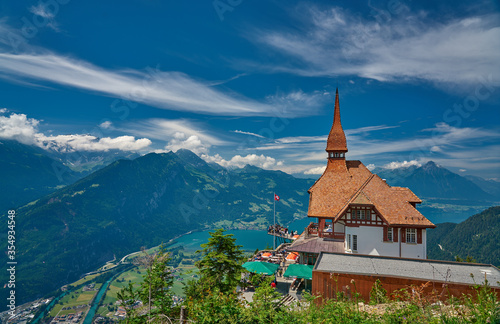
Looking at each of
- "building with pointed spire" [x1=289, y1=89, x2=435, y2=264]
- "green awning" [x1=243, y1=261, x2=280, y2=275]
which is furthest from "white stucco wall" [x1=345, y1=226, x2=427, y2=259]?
"green awning" [x1=243, y1=261, x2=280, y2=275]

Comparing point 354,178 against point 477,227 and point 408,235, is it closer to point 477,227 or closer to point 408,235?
point 408,235

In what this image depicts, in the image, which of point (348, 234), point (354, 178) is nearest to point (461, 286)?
point (348, 234)

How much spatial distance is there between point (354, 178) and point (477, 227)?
197224 millimetres

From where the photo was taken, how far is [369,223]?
80.4 ft

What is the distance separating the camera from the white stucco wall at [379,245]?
2328 cm

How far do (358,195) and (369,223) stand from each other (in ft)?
9.48

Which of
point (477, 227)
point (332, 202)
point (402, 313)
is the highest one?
point (332, 202)

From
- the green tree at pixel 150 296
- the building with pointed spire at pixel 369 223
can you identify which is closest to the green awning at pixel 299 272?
the building with pointed spire at pixel 369 223

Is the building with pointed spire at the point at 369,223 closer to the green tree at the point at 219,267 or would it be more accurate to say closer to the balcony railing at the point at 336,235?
the balcony railing at the point at 336,235

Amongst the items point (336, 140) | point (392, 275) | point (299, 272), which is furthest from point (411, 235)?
point (336, 140)

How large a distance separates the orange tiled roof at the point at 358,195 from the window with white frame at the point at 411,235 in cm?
79

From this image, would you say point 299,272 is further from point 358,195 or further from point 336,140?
point 336,140

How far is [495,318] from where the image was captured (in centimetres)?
532

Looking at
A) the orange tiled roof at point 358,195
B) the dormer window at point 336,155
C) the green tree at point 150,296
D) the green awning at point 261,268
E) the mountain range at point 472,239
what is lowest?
the mountain range at point 472,239
